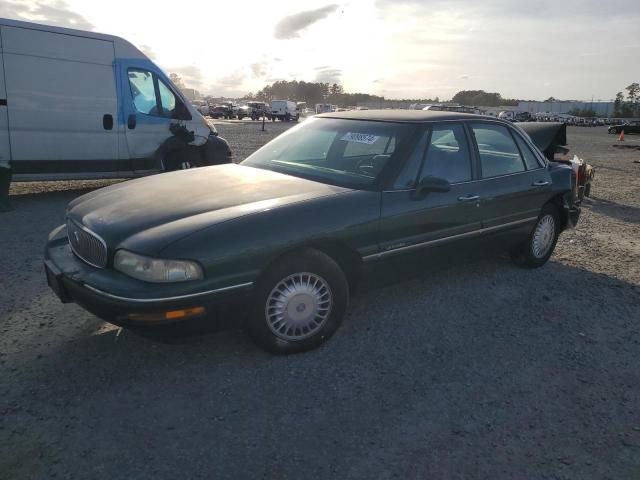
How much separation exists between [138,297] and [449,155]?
263 cm

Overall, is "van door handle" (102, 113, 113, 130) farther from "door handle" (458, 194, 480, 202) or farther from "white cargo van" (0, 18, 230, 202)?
"door handle" (458, 194, 480, 202)

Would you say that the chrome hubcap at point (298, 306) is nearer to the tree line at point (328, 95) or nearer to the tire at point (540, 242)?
the tire at point (540, 242)

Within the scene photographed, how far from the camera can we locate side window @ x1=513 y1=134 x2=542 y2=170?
16.0 feet

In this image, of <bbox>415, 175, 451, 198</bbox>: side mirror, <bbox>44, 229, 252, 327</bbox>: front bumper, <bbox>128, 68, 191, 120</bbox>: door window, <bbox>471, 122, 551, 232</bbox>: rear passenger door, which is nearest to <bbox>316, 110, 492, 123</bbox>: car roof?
<bbox>471, 122, 551, 232</bbox>: rear passenger door

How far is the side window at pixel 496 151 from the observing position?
4.36 m

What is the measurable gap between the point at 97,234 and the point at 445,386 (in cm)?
226

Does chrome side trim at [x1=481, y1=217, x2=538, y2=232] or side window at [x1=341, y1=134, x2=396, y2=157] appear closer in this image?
side window at [x1=341, y1=134, x2=396, y2=157]

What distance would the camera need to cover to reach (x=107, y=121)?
779cm

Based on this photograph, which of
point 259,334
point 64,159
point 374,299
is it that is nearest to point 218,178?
point 259,334

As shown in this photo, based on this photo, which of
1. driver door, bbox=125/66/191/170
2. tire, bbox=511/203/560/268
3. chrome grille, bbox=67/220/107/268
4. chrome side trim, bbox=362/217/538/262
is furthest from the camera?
driver door, bbox=125/66/191/170

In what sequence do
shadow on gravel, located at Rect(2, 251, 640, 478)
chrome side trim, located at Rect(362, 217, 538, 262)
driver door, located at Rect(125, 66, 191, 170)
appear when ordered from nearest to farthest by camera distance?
shadow on gravel, located at Rect(2, 251, 640, 478)
chrome side trim, located at Rect(362, 217, 538, 262)
driver door, located at Rect(125, 66, 191, 170)

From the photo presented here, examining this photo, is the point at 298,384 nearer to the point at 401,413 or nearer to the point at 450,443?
the point at 401,413

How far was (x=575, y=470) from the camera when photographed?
2.36 m

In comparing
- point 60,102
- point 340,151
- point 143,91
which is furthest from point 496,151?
point 60,102
